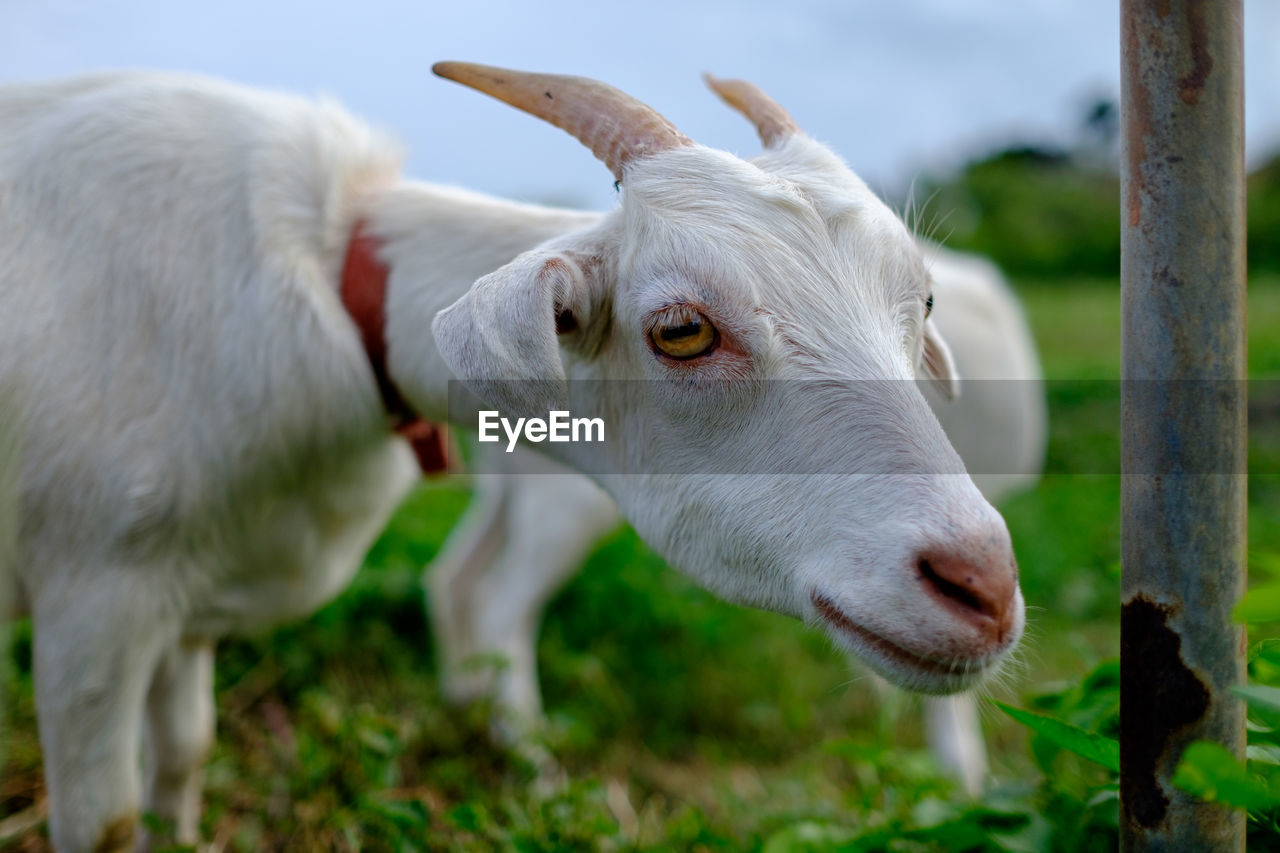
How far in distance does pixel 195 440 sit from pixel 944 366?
1686 millimetres

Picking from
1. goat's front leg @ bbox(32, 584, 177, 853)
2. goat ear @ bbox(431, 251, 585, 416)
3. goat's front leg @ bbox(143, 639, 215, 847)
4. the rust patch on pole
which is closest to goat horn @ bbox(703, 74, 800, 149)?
goat ear @ bbox(431, 251, 585, 416)

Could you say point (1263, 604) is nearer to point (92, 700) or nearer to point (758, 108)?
point (758, 108)

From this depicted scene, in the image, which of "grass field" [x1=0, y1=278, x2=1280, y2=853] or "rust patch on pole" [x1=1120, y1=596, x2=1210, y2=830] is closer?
"rust patch on pole" [x1=1120, y1=596, x2=1210, y2=830]

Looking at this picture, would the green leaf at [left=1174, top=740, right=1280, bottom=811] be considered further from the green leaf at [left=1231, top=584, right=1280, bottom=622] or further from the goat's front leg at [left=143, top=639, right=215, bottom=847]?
the goat's front leg at [left=143, top=639, right=215, bottom=847]

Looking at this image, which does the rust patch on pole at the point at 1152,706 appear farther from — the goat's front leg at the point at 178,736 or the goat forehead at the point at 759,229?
the goat's front leg at the point at 178,736

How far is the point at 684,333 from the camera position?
1.78 meters

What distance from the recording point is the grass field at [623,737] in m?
2.22

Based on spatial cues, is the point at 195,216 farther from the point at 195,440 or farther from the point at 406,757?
the point at 406,757

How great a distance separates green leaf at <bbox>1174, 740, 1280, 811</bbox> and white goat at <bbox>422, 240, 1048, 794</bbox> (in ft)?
7.48

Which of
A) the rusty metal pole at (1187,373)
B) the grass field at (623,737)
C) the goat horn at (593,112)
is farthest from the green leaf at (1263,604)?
the goat horn at (593,112)

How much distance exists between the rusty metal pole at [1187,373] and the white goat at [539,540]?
77.8 inches

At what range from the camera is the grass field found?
7.27 feet

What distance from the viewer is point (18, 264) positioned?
218 centimetres

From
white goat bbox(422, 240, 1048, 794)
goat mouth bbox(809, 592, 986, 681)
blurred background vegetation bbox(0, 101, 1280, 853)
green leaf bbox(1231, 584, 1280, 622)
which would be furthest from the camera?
white goat bbox(422, 240, 1048, 794)
